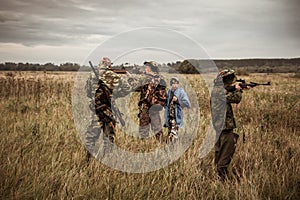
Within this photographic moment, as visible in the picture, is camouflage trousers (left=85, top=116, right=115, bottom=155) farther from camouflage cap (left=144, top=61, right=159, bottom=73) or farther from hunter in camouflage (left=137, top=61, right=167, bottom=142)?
camouflage cap (left=144, top=61, right=159, bottom=73)

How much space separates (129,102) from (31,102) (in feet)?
11.0

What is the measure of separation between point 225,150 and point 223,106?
2.04 ft

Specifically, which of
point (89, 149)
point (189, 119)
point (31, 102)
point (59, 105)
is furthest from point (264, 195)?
point (31, 102)

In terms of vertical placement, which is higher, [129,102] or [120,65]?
[120,65]

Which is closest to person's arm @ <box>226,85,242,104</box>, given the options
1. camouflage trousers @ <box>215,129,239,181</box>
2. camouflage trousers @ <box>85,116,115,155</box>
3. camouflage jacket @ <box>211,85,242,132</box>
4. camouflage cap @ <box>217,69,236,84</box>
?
camouflage jacket @ <box>211,85,242,132</box>

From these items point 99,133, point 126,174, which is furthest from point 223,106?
point 99,133

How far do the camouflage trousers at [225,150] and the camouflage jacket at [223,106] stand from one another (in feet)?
0.36

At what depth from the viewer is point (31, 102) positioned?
970 centimetres

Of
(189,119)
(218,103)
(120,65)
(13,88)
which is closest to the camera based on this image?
(218,103)

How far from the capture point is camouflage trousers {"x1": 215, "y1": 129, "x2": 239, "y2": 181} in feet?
13.6

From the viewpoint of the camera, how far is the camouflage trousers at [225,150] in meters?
4.13

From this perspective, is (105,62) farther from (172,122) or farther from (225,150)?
(225,150)

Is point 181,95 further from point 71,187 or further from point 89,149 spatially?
point 71,187

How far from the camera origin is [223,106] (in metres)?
4.23
